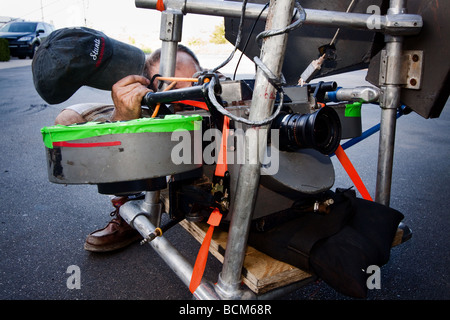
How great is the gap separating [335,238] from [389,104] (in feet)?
1.97

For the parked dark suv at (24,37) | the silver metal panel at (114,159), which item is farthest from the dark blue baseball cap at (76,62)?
the parked dark suv at (24,37)

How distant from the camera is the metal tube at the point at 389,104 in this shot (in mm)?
1363

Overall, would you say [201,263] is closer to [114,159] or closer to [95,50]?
[114,159]

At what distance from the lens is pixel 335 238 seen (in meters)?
1.13

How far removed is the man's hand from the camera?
118 centimetres

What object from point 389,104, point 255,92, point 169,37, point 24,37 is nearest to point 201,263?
point 255,92

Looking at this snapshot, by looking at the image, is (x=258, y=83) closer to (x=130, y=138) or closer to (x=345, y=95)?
(x=130, y=138)

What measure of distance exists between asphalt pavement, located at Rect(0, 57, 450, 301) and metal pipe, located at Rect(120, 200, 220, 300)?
38 cm

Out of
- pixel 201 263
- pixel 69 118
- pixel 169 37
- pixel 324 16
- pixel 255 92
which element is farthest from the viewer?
pixel 69 118

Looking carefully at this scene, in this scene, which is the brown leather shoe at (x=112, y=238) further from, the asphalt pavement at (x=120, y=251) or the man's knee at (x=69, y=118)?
the man's knee at (x=69, y=118)

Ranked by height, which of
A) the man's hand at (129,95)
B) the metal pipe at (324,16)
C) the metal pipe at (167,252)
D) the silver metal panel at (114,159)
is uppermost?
the metal pipe at (324,16)

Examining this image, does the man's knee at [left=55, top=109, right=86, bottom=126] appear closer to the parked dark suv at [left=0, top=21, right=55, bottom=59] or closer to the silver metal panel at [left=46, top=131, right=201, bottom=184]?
the silver metal panel at [left=46, top=131, right=201, bottom=184]

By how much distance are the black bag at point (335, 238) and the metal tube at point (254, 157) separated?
0.21 m
